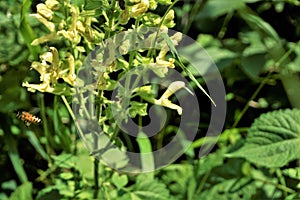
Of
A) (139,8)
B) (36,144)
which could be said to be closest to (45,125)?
(36,144)

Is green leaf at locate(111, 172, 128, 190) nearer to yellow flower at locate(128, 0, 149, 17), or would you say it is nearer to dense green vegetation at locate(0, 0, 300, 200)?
dense green vegetation at locate(0, 0, 300, 200)

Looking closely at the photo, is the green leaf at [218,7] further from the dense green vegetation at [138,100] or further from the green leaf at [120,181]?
the green leaf at [120,181]

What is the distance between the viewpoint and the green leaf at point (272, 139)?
4.66 ft

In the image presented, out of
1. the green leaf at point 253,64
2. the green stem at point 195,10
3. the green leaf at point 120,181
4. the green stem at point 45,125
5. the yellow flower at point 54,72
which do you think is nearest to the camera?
the yellow flower at point 54,72

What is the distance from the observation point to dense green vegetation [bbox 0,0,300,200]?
1096 millimetres

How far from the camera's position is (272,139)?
57.2 inches

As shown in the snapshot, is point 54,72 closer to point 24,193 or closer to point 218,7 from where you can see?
point 24,193

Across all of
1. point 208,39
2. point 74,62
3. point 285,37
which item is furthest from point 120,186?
point 285,37

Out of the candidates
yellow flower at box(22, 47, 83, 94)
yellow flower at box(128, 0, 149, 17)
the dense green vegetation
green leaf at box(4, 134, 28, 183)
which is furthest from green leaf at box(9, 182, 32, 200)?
yellow flower at box(128, 0, 149, 17)

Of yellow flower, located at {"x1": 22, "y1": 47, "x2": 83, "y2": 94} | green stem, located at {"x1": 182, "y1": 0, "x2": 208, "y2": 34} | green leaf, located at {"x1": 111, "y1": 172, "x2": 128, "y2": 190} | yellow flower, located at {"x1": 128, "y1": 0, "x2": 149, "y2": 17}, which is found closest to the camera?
yellow flower, located at {"x1": 128, "y1": 0, "x2": 149, "y2": 17}

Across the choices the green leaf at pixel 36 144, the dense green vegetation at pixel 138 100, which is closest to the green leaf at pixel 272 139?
the dense green vegetation at pixel 138 100

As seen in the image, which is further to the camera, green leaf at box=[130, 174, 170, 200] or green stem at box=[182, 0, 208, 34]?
green stem at box=[182, 0, 208, 34]

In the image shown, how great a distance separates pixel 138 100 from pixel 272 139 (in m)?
0.44

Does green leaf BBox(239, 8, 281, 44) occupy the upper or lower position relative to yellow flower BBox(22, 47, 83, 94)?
lower
